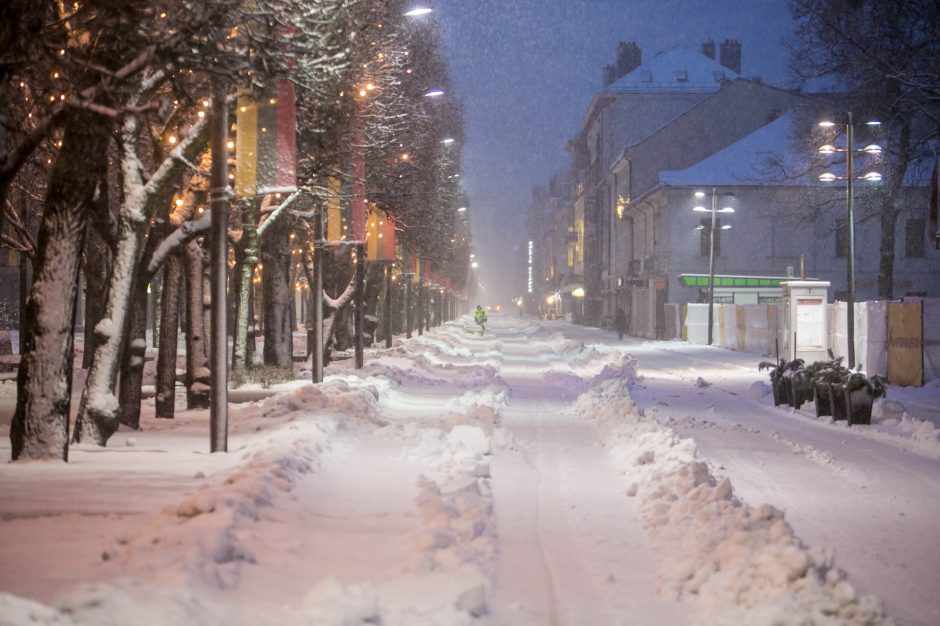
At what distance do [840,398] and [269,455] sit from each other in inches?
464

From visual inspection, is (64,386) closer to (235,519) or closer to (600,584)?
(235,519)

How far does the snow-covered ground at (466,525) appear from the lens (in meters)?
6.28

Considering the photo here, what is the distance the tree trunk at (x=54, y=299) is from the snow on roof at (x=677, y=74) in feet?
277

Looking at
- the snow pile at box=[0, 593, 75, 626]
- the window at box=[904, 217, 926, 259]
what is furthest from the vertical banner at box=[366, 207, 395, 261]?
the window at box=[904, 217, 926, 259]

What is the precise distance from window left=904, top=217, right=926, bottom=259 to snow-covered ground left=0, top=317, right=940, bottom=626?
50.5m

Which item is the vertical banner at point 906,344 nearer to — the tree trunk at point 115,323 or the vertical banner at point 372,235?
the vertical banner at point 372,235

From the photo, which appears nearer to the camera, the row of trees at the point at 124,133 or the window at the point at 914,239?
the row of trees at the point at 124,133

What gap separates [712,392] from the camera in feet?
85.4

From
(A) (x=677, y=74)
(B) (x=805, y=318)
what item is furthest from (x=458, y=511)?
(A) (x=677, y=74)

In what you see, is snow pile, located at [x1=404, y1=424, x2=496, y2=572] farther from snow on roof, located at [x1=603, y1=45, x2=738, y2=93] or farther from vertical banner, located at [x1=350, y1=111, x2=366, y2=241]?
snow on roof, located at [x1=603, y1=45, x2=738, y2=93]

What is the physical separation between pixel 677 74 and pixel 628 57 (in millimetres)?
11759

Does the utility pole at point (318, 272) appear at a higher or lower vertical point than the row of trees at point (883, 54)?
lower

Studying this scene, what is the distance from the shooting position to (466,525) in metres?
8.83

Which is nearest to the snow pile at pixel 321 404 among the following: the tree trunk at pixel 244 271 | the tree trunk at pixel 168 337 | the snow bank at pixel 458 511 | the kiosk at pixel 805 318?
the tree trunk at pixel 168 337
